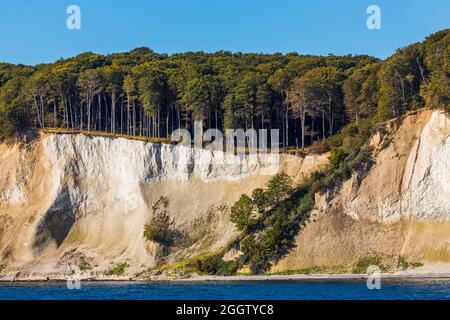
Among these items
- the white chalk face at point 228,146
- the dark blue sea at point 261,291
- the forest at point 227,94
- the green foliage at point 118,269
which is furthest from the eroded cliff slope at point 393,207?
the green foliage at point 118,269

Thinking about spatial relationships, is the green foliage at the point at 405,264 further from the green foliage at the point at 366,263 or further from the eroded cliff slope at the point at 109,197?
the eroded cliff slope at the point at 109,197

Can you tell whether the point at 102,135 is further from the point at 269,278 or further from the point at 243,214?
the point at 269,278

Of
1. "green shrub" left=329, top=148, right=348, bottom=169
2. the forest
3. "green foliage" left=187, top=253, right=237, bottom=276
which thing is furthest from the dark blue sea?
the forest

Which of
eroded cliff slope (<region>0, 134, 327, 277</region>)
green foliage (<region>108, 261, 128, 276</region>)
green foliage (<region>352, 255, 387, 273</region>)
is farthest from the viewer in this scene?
eroded cliff slope (<region>0, 134, 327, 277</region>)

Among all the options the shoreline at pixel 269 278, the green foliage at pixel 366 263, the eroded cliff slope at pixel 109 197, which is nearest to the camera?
the shoreline at pixel 269 278

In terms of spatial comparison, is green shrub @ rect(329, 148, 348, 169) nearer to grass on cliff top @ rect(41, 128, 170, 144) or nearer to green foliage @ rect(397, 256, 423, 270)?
green foliage @ rect(397, 256, 423, 270)
